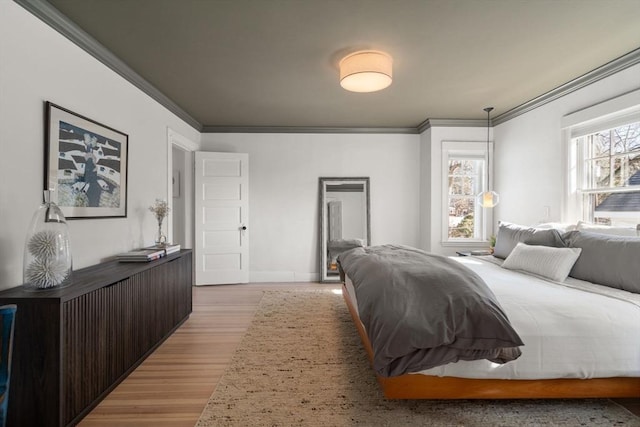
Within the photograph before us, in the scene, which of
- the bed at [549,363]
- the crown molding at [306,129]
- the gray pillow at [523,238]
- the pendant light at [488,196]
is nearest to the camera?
the bed at [549,363]

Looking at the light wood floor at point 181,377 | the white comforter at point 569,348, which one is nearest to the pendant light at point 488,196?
the white comforter at point 569,348

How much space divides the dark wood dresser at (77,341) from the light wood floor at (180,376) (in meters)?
0.11

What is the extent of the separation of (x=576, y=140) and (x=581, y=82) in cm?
59

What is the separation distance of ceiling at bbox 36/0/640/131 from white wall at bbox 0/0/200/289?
27cm

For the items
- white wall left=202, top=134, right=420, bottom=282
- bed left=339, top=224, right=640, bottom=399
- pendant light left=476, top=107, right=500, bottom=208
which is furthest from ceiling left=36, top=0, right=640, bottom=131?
bed left=339, top=224, right=640, bottom=399

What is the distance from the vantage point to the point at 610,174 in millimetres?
3125

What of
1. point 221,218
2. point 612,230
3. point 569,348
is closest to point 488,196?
point 612,230

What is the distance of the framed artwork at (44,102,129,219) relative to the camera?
2160 millimetres

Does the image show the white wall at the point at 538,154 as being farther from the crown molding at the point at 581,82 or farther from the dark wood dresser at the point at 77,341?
the dark wood dresser at the point at 77,341

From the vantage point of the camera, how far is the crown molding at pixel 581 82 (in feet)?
9.26

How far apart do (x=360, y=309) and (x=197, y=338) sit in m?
1.80

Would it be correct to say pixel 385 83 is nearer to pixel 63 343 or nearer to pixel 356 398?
pixel 356 398

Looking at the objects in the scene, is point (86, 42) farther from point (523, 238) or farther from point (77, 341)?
point (523, 238)

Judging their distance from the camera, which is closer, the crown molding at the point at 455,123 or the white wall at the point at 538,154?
the white wall at the point at 538,154
